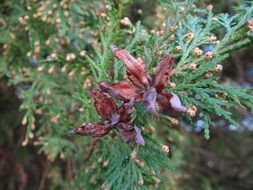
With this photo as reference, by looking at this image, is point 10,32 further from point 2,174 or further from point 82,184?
point 2,174

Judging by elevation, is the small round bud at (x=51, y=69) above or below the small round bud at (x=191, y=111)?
below

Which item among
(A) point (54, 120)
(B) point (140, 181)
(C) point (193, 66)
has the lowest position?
(A) point (54, 120)

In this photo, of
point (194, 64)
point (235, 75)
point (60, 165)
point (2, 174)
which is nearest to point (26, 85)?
point (60, 165)

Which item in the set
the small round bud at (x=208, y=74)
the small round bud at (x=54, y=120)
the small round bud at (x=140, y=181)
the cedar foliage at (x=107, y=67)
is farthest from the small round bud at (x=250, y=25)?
the small round bud at (x=54, y=120)

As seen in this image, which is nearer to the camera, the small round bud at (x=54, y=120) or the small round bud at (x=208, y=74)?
the small round bud at (x=208, y=74)

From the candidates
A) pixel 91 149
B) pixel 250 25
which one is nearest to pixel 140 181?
pixel 91 149

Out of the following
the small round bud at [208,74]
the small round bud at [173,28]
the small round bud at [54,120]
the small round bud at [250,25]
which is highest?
the small round bud at [250,25]

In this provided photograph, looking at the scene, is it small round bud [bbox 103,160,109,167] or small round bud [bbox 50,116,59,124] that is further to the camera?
small round bud [bbox 50,116,59,124]

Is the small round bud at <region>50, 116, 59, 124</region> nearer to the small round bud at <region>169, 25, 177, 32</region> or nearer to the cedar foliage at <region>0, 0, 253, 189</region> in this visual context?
the cedar foliage at <region>0, 0, 253, 189</region>

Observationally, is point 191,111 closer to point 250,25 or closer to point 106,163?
point 250,25

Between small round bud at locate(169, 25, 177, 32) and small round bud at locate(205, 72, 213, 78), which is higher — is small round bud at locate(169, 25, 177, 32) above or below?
above

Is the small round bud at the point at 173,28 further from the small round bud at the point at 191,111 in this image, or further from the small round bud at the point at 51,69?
the small round bud at the point at 51,69

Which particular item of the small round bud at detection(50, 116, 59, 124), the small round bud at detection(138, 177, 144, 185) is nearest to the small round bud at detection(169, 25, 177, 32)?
the small round bud at detection(138, 177, 144, 185)
